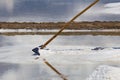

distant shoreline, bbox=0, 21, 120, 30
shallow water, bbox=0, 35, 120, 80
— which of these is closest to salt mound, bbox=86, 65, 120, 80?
shallow water, bbox=0, 35, 120, 80

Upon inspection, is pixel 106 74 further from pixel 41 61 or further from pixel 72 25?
pixel 72 25

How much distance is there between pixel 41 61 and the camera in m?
15.3

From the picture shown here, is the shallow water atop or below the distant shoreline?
below

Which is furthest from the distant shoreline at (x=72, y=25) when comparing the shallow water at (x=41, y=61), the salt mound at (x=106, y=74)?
the salt mound at (x=106, y=74)

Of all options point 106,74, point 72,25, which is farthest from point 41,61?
point 72,25

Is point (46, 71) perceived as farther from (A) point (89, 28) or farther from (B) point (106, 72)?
(A) point (89, 28)

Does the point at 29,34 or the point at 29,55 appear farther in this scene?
the point at 29,34

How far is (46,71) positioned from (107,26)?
451 inches

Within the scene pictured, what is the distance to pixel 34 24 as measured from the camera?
25625mm

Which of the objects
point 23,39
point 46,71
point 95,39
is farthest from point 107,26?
point 46,71

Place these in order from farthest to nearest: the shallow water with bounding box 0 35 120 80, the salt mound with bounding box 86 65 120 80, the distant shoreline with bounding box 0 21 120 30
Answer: the distant shoreline with bounding box 0 21 120 30
the shallow water with bounding box 0 35 120 80
the salt mound with bounding box 86 65 120 80

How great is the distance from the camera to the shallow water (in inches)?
527

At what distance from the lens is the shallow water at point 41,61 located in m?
13.4

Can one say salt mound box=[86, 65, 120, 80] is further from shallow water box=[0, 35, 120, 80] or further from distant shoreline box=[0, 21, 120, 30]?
distant shoreline box=[0, 21, 120, 30]
